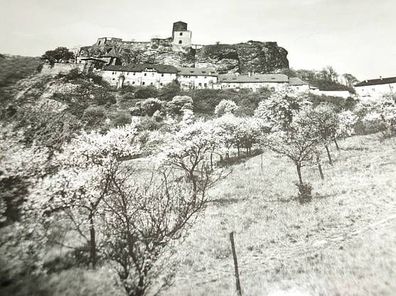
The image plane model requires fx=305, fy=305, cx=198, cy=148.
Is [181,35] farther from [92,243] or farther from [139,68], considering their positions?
[92,243]

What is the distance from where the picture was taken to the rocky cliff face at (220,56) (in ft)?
240

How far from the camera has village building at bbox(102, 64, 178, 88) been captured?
174 feet

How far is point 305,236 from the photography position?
12977mm

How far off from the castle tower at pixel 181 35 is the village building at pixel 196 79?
65.9 feet

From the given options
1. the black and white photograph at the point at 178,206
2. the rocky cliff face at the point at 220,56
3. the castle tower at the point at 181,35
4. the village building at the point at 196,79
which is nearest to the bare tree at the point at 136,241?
the black and white photograph at the point at 178,206

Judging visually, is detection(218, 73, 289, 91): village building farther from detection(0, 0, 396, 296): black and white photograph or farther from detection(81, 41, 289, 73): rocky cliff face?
detection(0, 0, 396, 296): black and white photograph

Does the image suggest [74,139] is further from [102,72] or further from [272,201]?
[102,72]

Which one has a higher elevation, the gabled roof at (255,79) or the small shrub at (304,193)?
the gabled roof at (255,79)

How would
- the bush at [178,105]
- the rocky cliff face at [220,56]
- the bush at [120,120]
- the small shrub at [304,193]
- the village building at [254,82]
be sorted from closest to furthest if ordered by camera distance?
the small shrub at [304,193] < the bush at [120,120] < the bush at [178,105] < the village building at [254,82] < the rocky cliff face at [220,56]

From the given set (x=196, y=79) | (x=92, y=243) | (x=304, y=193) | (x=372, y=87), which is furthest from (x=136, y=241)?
(x=196, y=79)

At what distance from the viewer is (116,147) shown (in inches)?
685

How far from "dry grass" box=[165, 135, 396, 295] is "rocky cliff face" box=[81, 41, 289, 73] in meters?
58.0

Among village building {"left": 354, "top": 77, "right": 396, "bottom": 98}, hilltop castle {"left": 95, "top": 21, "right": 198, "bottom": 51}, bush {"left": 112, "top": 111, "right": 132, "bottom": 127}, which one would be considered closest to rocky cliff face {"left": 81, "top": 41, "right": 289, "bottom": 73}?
hilltop castle {"left": 95, "top": 21, "right": 198, "bottom": 51}

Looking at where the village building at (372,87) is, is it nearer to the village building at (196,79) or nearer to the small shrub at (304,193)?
the village building at (196,79)
